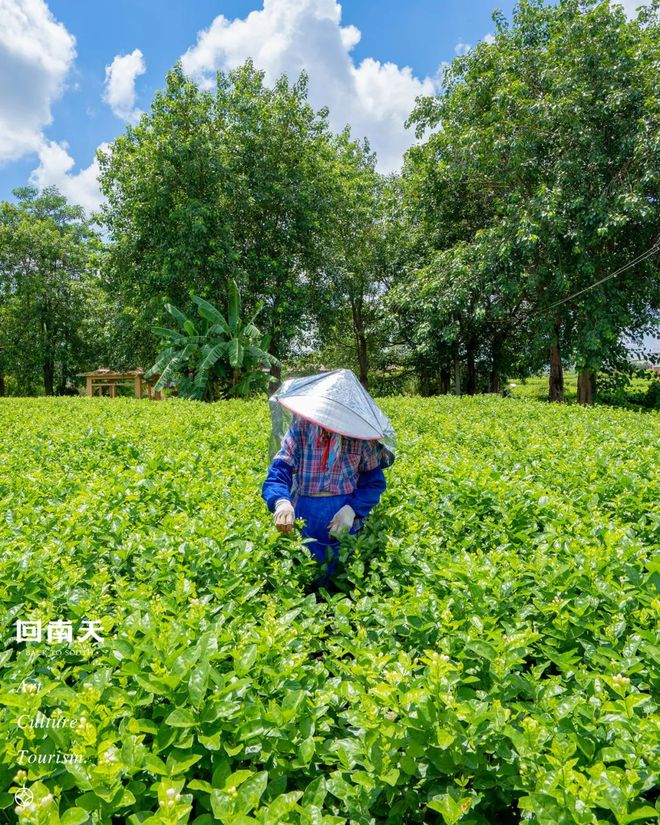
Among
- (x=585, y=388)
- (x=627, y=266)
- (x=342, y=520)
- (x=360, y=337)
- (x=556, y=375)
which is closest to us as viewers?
(x=342, y=520)

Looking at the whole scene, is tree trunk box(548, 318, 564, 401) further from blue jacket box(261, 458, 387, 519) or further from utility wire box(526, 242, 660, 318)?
blue jacket box(261, 458, 387, 519)

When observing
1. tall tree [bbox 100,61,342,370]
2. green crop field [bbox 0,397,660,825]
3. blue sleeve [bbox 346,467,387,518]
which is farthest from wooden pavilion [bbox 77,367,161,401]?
green crop field [bbox 0,397,660,825]

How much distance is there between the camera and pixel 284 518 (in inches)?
107

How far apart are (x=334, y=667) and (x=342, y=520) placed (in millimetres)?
1180

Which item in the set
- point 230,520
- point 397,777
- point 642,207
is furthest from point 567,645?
point 642,207

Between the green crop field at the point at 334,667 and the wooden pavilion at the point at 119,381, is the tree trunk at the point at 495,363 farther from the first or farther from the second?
the green crop field at the point at 334,667

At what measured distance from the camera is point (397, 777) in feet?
4.09

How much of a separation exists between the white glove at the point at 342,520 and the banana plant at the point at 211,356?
41.7 ft

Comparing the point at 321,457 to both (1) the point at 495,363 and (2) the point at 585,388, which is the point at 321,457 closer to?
(2) the point at 585,388

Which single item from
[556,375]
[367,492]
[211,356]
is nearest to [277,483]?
[367,492]

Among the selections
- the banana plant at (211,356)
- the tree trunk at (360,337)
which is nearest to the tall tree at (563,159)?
the banana plant at (211,356)

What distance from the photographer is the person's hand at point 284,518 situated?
271cm

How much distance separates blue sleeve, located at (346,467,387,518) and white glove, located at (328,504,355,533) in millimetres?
103

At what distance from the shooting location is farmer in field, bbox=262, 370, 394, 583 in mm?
2979
